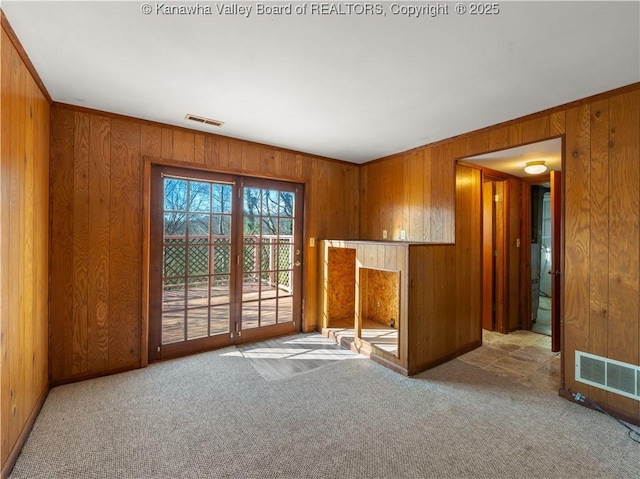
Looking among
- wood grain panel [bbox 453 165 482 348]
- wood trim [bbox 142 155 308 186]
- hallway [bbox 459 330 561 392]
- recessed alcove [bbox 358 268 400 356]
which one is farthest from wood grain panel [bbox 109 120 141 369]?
hallway [bbox 459 330 561 392]

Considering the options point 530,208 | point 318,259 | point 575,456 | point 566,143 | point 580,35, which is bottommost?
point 575,456

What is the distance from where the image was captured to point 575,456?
1.88 metres

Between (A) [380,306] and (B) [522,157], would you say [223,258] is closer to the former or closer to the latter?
(A) [380,306]

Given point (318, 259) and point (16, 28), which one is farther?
point (318, 259)

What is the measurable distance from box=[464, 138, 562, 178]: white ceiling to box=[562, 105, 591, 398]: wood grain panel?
26 centimetres

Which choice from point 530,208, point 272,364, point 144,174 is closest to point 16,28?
point 144,174

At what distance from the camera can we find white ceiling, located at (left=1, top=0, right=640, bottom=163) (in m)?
1.63

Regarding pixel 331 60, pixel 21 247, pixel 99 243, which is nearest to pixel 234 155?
pixel 99 243

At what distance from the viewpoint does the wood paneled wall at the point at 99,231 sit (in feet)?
8.84

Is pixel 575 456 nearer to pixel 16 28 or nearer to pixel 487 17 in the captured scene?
pixel 487 17

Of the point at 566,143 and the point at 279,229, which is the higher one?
the point at 566,143

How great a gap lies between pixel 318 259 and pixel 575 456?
3.10m

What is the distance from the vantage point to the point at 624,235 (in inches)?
89.9

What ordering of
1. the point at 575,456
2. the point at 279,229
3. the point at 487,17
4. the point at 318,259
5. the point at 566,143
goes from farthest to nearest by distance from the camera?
the point at 318,259 → the point at 279,229 → the point at 566,143 → the point at 575,456 → the point at 487,17
